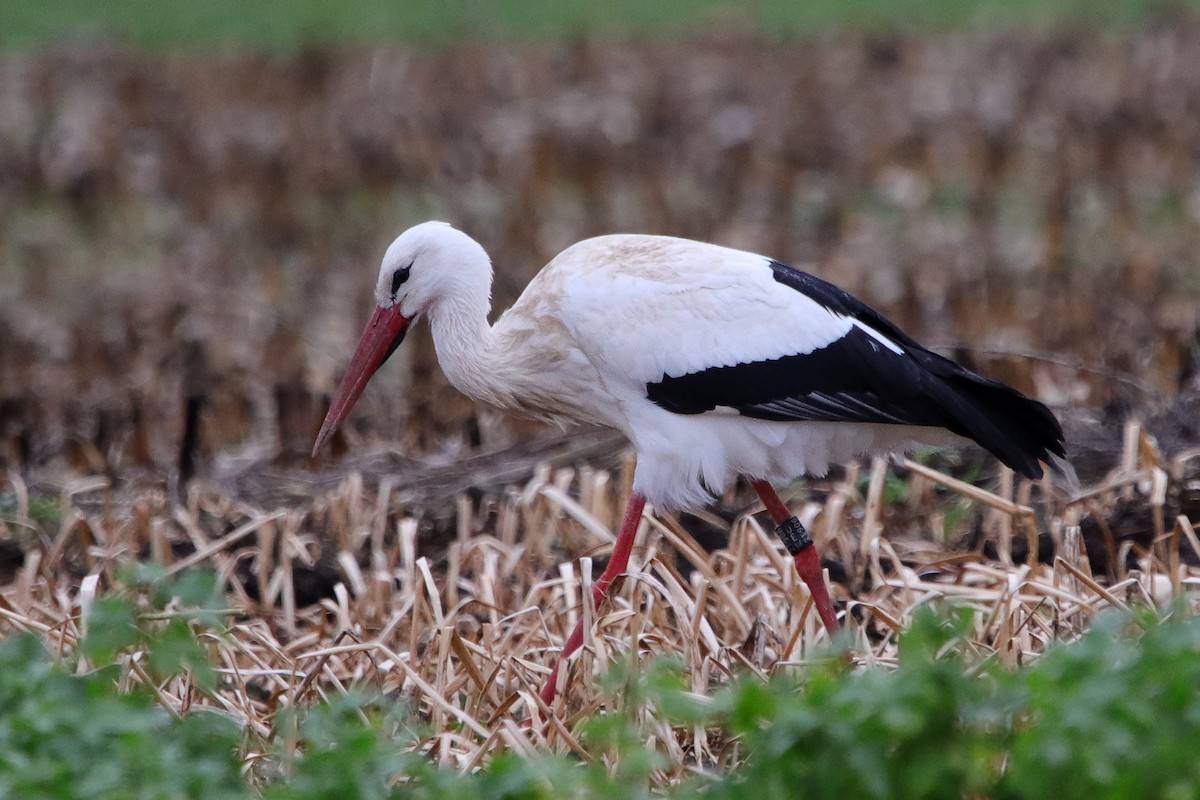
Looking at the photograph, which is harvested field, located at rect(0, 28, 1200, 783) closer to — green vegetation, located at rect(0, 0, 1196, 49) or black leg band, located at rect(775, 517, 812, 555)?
black leg band, located at rect(775, 517, 812, 555)

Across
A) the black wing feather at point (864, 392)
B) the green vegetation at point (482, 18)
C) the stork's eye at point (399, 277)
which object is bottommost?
the green vegetation at point (482, 18)

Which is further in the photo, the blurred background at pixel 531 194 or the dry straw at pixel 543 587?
the blurred background at pixel 531 194

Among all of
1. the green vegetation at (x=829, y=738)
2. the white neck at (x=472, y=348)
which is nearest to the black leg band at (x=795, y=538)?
the white neck at (x=472, y=348)

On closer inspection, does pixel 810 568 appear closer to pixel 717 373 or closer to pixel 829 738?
pixel 717 373

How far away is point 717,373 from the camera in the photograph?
4.21 m

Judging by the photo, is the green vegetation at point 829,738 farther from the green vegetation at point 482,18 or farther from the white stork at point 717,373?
the green vegetation at point 482,18

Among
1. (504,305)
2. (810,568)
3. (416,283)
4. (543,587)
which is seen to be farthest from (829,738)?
(504,305)

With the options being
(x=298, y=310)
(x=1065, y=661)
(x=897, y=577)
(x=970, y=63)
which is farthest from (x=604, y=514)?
(x=970, y=63)

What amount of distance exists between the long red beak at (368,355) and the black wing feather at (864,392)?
2.51ft

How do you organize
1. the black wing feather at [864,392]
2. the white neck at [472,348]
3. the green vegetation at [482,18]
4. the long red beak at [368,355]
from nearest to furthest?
the black wing feather at [864,392] < the white neck at [472,348] < the long red beak at [368,355] < the green vegetation at [482,18]

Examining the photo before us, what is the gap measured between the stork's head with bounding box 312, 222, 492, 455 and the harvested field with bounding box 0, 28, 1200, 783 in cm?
54

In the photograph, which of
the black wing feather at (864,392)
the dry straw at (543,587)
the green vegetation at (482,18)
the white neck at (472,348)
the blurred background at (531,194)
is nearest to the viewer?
the dry straw at (543,587)

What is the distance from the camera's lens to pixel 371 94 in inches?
494

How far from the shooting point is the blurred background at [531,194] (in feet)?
22.0
